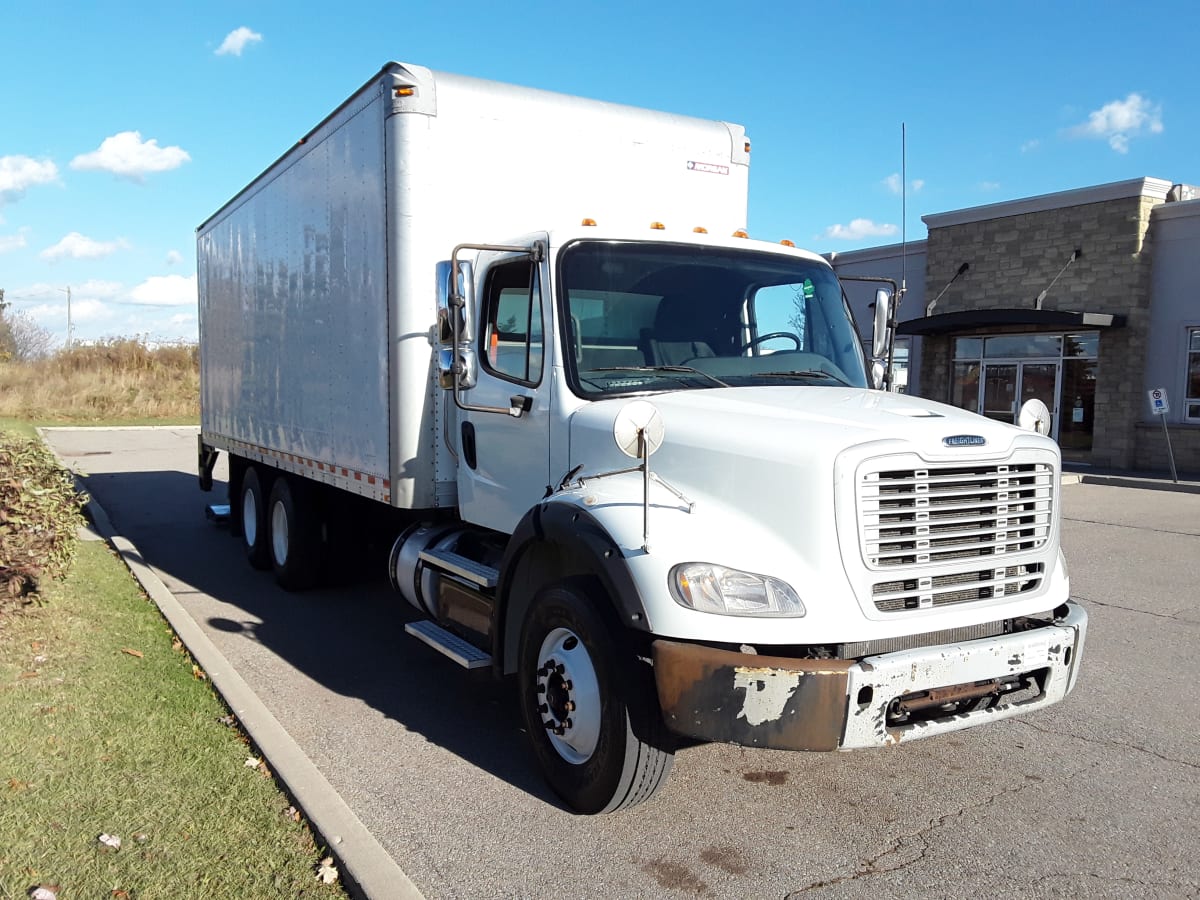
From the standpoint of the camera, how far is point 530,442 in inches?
199

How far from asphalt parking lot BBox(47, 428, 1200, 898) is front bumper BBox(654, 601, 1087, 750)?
590mm

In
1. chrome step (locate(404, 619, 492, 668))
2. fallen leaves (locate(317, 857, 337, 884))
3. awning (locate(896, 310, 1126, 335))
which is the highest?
awning (locate(896, 310, 1126, 335))

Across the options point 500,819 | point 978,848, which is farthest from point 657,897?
point 978,848

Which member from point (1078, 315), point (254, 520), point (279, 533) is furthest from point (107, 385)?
point (1078, 315)

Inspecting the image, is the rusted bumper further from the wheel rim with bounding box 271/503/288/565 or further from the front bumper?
the wheel rim with bounding box 271/503/288/565

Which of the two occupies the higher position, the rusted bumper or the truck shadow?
the rusted bumper

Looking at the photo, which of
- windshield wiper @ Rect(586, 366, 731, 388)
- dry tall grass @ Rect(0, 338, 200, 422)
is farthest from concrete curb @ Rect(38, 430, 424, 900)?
dry tall grass @ Rect(0, 338, 200, 422)

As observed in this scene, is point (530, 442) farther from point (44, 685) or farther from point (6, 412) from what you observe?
point (6, 412)

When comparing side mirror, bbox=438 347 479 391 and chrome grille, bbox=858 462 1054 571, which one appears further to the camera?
side mirror, bbox=438 347 479 391

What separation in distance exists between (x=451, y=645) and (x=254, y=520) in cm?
487

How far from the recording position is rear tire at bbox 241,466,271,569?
9.20m

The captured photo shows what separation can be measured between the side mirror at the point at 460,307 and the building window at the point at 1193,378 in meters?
19.0

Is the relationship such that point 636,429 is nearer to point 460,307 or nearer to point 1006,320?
point 460,307

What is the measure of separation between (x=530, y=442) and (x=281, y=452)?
4.21 metres
